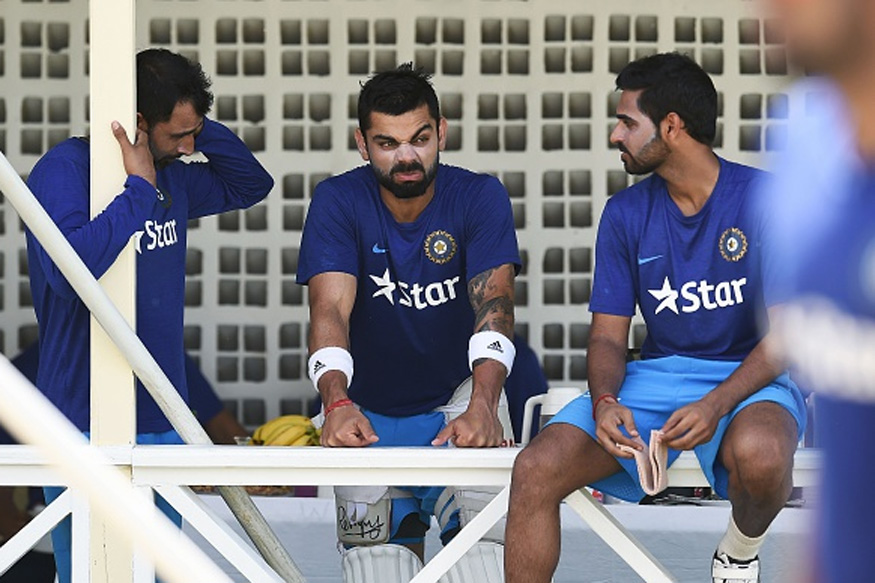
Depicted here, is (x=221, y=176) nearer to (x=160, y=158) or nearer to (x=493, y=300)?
(x=160, y=158)

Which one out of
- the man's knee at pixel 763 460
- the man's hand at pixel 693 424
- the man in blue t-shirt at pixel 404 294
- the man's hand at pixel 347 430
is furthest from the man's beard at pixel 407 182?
the man's knee at pixel 763 460

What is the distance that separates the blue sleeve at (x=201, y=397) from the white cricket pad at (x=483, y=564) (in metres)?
2.25

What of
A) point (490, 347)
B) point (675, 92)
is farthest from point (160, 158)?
point (675, 92)

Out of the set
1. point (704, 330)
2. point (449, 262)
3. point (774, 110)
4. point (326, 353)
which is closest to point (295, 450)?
point (326, 353)

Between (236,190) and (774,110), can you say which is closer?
(236,190)

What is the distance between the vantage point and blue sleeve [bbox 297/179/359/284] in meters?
4.71

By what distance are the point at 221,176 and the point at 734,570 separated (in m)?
1.85

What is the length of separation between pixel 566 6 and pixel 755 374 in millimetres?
3065

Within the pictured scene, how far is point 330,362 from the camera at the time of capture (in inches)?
178

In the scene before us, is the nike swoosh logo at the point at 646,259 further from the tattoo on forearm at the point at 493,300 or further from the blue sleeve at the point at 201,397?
the blue sleeve at the point at 201,397

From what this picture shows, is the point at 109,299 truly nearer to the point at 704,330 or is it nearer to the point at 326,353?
the point at 326,353

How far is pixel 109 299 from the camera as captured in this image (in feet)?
14.2

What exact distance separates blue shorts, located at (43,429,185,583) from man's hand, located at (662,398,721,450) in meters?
1.34

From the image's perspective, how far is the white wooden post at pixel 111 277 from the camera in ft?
14.4
